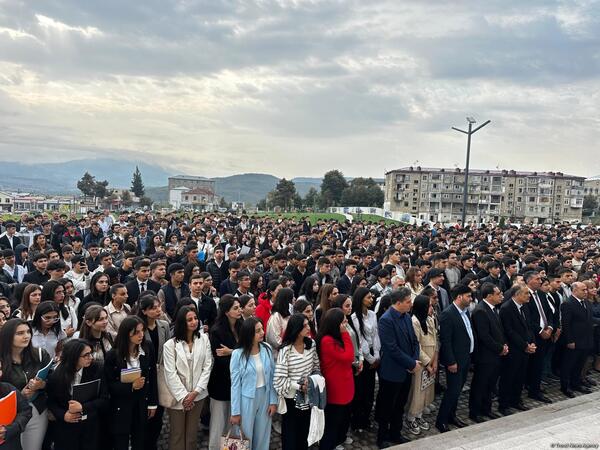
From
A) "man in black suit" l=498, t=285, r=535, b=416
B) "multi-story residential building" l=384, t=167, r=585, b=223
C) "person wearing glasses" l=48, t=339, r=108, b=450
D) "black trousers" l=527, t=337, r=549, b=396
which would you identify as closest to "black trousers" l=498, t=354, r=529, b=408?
Answer: "man in black suit" l=498, t=285, r=535, b=416

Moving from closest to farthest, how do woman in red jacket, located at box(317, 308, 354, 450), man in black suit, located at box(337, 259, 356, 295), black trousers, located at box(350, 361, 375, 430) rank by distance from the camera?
woman in red jacket, located at box(317, 308, 354, 450) < black trousers, located at box(350, 361, 375, 430) < man in black suit, located at box(337, 259, 356, 295)

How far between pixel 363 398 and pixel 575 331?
3619 millimetres

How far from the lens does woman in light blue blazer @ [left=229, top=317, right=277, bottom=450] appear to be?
3973 mm

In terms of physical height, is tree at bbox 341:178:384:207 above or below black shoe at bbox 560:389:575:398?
above

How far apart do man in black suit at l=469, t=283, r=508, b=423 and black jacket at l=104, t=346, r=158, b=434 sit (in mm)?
4041

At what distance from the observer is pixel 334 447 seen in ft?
14.7

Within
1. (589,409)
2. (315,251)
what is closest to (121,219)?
(315,251)

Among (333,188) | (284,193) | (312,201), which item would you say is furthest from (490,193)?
(284,193)

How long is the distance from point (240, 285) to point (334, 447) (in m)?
2.55

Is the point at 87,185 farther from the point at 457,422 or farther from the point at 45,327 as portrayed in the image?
the point at 457,422

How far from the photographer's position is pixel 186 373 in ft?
13.5

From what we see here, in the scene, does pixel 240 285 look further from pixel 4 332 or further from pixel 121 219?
pixel 121 219

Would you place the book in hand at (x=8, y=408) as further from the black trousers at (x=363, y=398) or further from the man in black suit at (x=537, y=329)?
the man in black suit at (x=537, y=329)

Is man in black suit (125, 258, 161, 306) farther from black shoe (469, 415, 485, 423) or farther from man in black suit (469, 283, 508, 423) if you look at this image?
black shoe (469, 415, 485, 423)
